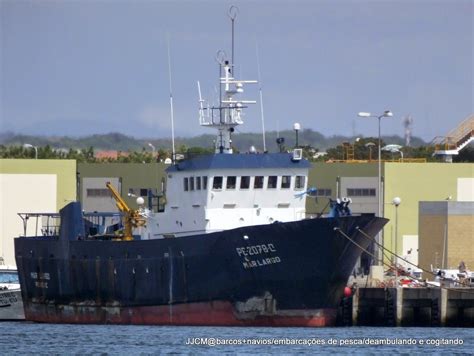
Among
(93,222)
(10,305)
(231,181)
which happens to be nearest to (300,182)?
(231,181)

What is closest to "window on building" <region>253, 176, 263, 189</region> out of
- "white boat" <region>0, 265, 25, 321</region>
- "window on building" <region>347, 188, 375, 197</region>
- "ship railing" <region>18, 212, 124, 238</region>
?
"ship railing" <region>18, 212, 124, 238</region>

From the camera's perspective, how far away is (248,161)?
69.9 meters

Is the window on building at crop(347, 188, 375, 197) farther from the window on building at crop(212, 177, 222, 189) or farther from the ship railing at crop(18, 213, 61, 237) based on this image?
the window on building at crop(212, 177, 222, 189)

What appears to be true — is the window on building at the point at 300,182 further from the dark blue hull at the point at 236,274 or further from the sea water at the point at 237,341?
the sea water at the point at 237,341

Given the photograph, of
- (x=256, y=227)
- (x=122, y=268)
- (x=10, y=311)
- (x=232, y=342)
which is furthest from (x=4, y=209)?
(x=232, y=342)

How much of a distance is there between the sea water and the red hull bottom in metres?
1.05

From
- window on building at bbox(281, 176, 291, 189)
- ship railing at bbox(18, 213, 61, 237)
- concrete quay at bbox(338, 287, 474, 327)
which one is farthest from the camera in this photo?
ship railing at bbox(18, 213, 61, 237)

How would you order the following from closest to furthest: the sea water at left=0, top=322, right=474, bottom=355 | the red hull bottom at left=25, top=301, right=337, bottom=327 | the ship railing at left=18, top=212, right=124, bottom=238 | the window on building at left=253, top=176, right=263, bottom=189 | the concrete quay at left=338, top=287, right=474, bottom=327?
the sea water at left=0, top=322, right=474, bottom=355
the red hull bottom at left=25, top=301, right=337, bottom=327
the window on building at left=253, top=176, right=263, bottom=189
the concrete quay at left=338, top=287, right=474, bottom=327
the ship railing at left=18, top=212, right=124, bottom=238

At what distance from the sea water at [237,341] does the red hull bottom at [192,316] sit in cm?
105

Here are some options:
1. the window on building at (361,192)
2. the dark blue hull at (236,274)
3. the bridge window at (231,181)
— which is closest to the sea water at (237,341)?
the dark blue hull at (236,274)

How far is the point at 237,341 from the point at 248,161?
12.4m

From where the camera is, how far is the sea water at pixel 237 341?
57062 mm

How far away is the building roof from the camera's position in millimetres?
69688

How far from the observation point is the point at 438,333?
214ft
